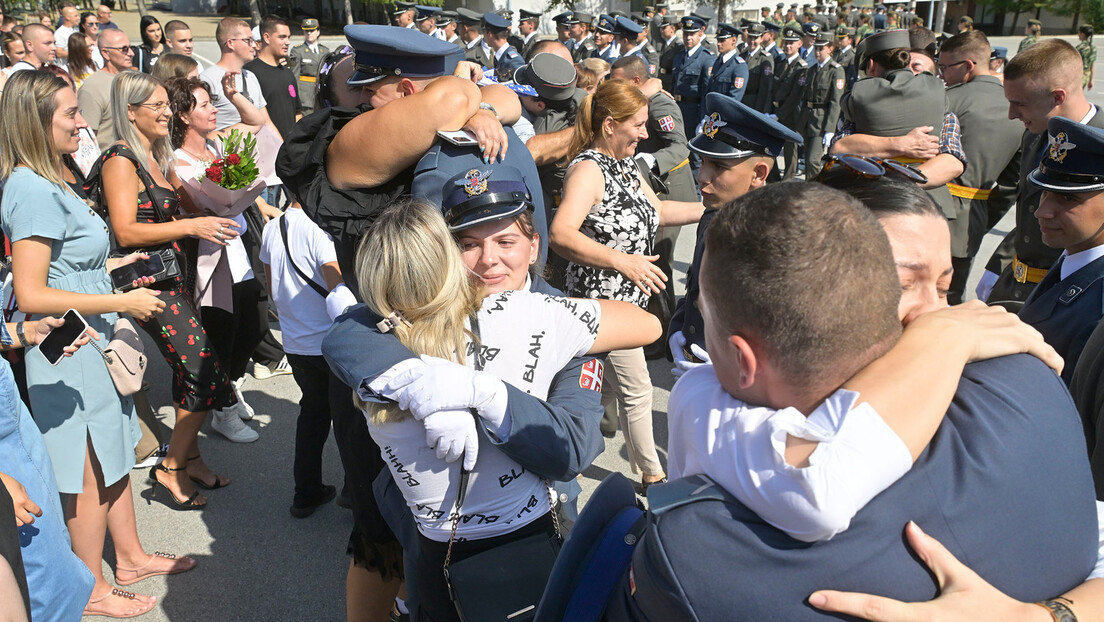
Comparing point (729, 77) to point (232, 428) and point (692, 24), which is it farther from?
point (232, 428)

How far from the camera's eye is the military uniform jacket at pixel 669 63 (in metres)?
12.9

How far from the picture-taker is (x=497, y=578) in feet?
5.93

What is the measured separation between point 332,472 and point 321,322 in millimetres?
1071

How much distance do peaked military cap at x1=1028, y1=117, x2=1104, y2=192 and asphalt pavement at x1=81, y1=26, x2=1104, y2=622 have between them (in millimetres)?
2444

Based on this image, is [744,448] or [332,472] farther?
[332,472]

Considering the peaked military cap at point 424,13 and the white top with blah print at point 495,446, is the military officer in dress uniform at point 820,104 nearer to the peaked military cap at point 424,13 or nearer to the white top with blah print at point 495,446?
the peaked military cap at point 424,13

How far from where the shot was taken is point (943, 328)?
108 cm

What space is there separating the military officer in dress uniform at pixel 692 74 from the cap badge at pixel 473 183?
9.85m

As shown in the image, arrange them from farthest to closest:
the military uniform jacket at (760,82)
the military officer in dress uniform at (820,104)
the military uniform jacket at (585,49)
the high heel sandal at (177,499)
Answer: the military uniform jacket at (585,49), the military uniform jacket at (760,82), the military officer in dress uniform at (820,104), the high heel sandal at (177,499)

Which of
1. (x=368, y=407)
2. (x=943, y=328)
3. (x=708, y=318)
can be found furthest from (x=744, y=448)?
(x=368, y=407)

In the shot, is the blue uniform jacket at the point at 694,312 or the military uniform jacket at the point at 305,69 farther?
the military uniform jacket at the point at 305,69

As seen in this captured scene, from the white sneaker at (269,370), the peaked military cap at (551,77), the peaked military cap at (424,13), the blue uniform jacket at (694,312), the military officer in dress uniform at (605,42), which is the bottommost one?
the white sneaker at (269,370)

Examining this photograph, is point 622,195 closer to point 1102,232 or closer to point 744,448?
point 1102,232

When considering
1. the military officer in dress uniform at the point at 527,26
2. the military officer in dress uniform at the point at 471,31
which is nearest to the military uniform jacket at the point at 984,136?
the military officer in dress uniform at the point at 471,31
